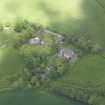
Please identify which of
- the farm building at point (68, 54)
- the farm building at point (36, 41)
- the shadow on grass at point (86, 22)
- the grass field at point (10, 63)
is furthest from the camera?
the shadow on grass at point (86, 22)

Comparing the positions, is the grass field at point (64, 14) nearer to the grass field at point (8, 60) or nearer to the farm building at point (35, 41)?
the farm building at point (35, 41)

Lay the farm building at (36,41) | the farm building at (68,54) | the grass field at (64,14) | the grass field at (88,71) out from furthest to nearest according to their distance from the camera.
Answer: the grass field at (64,14) → the farm building at (36,41) → the farm building at (68,54) → the grass field at (88,71)

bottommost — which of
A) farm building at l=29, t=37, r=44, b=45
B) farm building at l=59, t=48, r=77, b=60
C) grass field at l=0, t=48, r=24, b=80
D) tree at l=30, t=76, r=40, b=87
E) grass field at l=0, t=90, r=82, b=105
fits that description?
grass field at l=0, t=90, r=82, b=105

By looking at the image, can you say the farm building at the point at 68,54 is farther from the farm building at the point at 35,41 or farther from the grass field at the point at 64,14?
the grass field at the point at 64,14

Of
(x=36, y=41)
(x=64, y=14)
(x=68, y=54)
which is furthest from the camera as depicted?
(x=64, y=14)

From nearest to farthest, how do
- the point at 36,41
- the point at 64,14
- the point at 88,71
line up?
the point at 88,71 → the point at 36,41 → the point at 64,14

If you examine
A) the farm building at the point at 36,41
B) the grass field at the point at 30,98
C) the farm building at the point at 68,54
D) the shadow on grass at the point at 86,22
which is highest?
the shadow on grass at the point at 86,22

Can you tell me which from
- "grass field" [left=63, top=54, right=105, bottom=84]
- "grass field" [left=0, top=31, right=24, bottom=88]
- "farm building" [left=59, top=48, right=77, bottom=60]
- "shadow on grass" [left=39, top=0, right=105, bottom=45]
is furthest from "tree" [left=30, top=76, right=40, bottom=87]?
"shadow on grass" [left=39, top=0, right=105, bottom=45]

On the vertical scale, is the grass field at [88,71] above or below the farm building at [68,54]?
below

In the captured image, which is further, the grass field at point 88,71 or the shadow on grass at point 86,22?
the shadow on grass at point 86,22

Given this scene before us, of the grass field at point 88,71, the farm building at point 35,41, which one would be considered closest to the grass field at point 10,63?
the farm building at point 35,41

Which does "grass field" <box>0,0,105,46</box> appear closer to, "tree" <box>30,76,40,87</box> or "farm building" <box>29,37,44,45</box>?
"farm building" <box>29,37,44,45</box>

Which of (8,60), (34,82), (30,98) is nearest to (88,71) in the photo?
(34,82)

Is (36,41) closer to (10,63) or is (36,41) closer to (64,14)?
(10,63)
